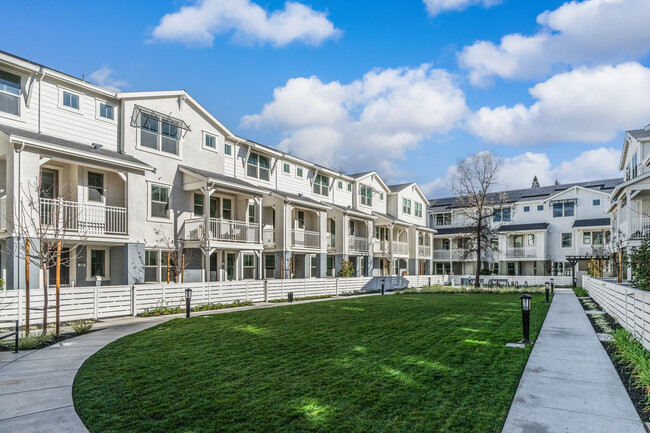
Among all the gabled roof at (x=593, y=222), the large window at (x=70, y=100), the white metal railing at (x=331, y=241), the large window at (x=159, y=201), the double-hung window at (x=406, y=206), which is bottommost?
the white metal railing at (x=331, y=241)

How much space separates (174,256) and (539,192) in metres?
40.7

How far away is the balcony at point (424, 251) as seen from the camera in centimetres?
4244

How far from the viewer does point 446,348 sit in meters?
8.88

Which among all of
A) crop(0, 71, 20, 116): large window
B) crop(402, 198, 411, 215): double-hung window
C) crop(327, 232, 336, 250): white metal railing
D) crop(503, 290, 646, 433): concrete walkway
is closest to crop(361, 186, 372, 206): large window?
crop(402, 198, 411, 215): double-hung window

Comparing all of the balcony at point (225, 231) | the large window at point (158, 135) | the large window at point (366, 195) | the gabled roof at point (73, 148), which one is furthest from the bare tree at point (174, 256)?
the large window at point (366, 195)

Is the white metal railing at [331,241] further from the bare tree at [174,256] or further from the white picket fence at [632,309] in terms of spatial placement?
the white picket fence at [632,309]

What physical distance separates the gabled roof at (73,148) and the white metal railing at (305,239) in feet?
34.2

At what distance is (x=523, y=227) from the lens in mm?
43750

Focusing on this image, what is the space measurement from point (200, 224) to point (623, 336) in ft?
55.5

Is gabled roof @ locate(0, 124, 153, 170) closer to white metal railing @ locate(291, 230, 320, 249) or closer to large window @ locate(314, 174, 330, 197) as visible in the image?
white metal railing @ locate(291, 230, 320, 249)

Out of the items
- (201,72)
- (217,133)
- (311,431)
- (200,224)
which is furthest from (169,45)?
(311,431)

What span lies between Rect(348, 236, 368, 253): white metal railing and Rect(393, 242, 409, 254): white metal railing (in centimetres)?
496

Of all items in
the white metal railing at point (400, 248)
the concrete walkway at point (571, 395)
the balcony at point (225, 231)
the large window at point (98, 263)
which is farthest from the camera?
the white metal railing at point (400, 248)

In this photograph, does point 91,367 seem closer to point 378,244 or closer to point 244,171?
point 244,171
